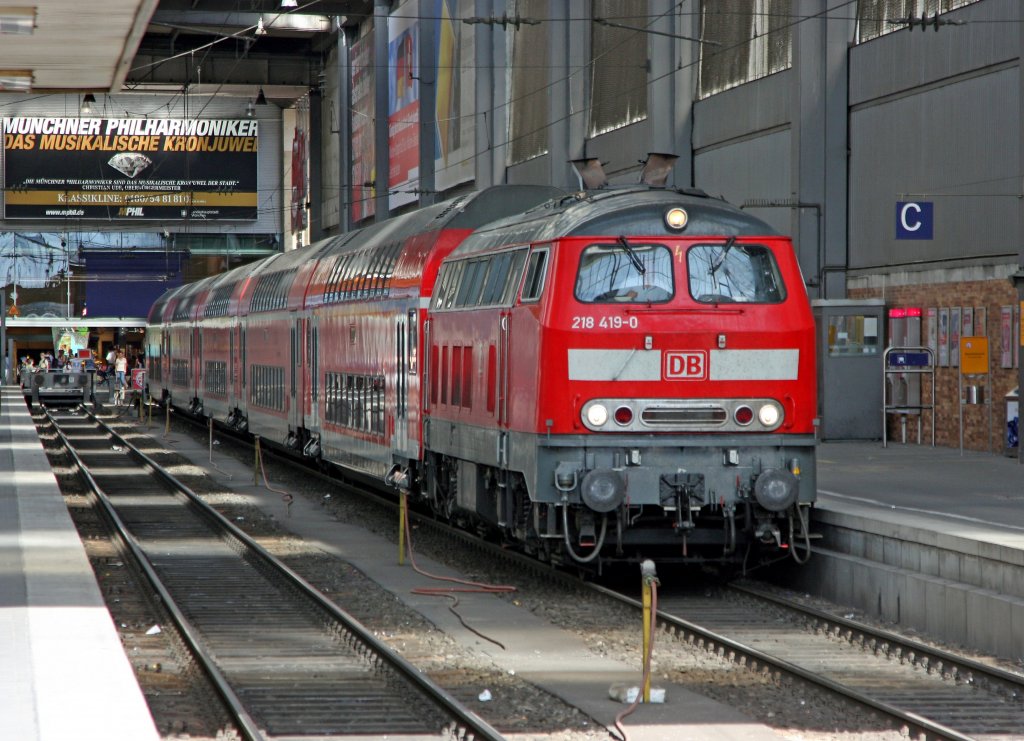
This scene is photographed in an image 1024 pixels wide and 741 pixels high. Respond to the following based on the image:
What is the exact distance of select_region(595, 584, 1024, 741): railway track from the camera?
31.0ft

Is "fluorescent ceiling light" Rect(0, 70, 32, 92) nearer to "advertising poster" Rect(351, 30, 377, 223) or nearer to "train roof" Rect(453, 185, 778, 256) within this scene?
"train roof" Rect(453, 185, 778, 256)

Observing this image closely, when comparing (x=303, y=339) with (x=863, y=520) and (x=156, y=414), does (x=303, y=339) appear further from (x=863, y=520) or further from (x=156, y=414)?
(x=156, y=414)

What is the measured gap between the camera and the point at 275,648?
1222cm

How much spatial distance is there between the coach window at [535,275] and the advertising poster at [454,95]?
34.1 metres

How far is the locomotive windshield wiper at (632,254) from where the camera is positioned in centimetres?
1359

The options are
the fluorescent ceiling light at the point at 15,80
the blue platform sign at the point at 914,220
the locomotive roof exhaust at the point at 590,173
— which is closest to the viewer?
the locomotive roof exhaust at the point at 590,173

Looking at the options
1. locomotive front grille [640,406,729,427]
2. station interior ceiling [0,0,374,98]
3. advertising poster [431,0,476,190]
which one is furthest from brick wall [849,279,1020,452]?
advertising poster [431,0,476,190]

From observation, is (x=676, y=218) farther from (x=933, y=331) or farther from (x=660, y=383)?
(x=933, y=331)

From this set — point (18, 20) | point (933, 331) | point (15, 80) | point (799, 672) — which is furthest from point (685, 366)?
point (933, 331)

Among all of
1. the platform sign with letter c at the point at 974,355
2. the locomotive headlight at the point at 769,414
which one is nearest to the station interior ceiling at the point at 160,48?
the locomotive headlight at the point at 769,414

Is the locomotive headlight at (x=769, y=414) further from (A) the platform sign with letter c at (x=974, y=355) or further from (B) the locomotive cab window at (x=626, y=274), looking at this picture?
(A) the platform sign with letter c at (x=974, y=355)

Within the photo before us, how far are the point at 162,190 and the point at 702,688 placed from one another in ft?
212

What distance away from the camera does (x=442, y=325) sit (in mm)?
17094

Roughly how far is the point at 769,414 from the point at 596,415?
59.0 inches
